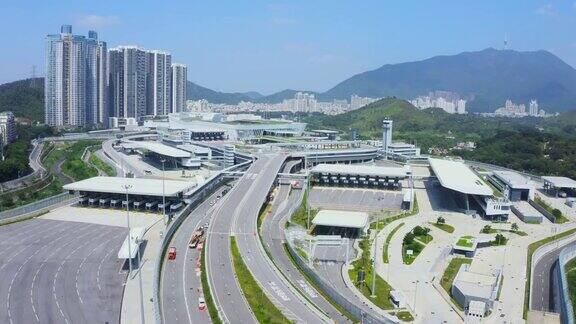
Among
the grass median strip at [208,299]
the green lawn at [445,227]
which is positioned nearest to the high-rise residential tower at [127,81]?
the green lawn at [445,227]

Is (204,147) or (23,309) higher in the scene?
(204,147)

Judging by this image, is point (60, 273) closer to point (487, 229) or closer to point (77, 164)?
point (487, 229)

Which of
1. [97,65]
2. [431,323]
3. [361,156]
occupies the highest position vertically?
[97,65]

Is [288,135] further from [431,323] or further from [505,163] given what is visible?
[431,323]

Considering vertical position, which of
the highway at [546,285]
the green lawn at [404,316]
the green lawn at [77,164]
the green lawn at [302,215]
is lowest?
the highway at [546,285]

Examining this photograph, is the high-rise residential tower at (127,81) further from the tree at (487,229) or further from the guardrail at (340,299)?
the guardrail at (340,299)

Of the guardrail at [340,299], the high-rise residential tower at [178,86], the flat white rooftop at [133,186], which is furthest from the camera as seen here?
the high-rise residential tower at [178,86]

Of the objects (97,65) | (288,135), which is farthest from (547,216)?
(97,65)

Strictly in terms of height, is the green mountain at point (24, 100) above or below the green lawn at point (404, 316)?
above
